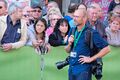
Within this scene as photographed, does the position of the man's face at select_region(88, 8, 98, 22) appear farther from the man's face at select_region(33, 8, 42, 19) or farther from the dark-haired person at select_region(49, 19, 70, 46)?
the man's face at select_region(33, 8, 42, 19)

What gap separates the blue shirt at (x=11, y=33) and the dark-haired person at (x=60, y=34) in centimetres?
59

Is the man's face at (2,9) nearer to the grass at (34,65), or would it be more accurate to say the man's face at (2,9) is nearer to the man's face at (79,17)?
the grass at (34,65)

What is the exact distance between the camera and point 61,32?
7344mm

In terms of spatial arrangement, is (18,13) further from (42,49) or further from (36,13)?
(36,13)

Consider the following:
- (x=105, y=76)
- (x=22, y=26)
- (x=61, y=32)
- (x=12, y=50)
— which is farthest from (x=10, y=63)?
(x=105, y=76)

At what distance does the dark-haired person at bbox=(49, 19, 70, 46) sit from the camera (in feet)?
22.7

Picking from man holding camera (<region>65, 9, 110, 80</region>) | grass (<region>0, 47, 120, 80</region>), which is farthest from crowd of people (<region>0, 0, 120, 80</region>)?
grass (<region>0, 47, 120, 80</region>)

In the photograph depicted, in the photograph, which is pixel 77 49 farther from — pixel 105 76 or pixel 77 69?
pixel 105 76

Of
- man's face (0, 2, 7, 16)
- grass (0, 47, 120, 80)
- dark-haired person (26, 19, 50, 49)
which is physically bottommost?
grass (0, 47, 120, 80)

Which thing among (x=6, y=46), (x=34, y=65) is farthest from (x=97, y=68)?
(x=6, y=46)

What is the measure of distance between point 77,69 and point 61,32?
1.91 metres

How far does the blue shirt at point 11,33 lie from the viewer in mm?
6672

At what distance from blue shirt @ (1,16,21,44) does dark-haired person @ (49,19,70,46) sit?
1.95ft

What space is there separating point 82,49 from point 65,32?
1.87 metres
